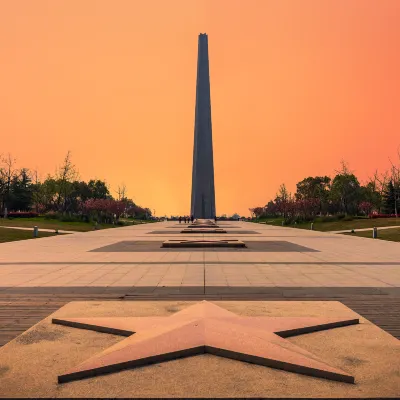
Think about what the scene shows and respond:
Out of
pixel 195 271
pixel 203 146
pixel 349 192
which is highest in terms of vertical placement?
pixel 203 146

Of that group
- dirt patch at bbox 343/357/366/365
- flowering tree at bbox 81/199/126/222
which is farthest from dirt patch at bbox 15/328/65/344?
flowering tree at bbox 81/199/126/222

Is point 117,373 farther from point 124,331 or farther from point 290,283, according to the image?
point 290,283

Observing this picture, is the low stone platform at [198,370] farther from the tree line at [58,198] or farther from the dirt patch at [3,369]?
the tree line at [58,198]

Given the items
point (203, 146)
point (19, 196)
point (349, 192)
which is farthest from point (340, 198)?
point (19, 196)

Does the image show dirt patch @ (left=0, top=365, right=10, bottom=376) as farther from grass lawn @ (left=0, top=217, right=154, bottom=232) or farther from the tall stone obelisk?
the tall stone obelisk

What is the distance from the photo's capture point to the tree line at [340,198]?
7850 cm

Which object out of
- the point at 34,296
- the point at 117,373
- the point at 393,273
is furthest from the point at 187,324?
the point at 393,273

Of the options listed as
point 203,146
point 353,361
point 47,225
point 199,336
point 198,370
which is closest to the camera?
point 198,370

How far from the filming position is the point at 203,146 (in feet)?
389

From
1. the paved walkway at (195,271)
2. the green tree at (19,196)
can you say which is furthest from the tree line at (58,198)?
the paved walkway at (195,271)

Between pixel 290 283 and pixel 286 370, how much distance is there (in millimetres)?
6618

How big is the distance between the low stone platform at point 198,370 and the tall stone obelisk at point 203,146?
113408 mm

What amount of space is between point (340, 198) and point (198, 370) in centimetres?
10616

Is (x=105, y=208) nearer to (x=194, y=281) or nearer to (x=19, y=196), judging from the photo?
(x=19, y=196)
